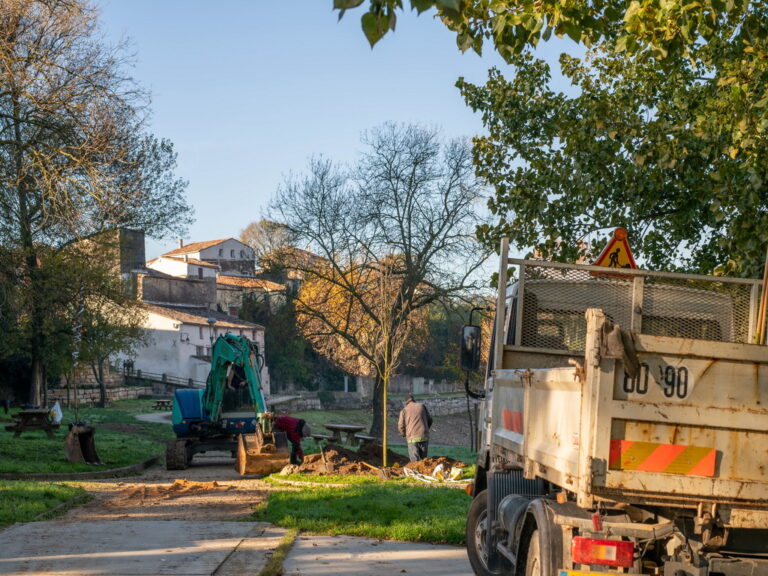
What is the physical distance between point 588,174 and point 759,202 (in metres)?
3.80

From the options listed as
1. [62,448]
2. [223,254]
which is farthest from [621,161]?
[223,254]

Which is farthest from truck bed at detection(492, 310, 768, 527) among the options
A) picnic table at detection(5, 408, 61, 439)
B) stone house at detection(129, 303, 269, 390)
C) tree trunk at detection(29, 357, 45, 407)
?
stone house at detection(129, 303, 269, 390)

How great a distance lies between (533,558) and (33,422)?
2497 cm

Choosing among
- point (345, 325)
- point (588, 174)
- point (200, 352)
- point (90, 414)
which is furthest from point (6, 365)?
point (588, 174)

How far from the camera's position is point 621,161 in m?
15.8

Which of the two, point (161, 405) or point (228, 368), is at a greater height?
point (228, 368)

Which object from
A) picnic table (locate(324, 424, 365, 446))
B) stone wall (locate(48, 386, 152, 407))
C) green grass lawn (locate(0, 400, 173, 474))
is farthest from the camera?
stone wall (locate(48, 386, 152, 407))

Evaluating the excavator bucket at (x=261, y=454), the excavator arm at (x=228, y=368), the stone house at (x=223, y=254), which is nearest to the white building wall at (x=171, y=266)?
the stone house at (x=223, y=254)

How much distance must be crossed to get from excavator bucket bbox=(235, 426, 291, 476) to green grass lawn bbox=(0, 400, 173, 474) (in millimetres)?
3217

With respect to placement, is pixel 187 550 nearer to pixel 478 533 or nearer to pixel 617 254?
pixel 478 533

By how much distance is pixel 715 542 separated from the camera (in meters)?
5.62

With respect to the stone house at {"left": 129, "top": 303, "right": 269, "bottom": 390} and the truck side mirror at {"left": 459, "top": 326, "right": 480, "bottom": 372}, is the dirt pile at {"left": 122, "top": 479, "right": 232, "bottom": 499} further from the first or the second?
the stone house at {"left": 129, "top": 303, "right": 269, "bottom": 390}

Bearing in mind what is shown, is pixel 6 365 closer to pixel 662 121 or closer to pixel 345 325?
pixel 345 325

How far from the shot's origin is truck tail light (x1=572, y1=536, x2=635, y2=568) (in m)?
5.53
